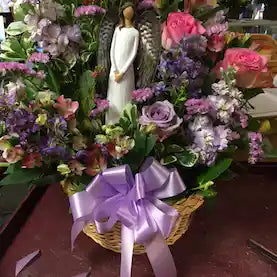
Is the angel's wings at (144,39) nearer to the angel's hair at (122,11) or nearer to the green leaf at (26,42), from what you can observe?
the angel's hair at (122,11)

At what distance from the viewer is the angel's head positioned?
562mm

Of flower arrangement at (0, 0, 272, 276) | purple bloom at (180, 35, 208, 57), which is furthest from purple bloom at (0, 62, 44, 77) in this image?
purple bloom at (180, 35, 208, 57)

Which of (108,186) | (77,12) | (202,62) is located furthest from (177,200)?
(77,12)

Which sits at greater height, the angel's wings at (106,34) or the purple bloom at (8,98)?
the angel's wings at (106,34)

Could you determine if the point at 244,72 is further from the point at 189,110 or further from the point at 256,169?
the point at 256,169

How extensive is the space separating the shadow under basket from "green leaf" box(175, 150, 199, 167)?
5 cm

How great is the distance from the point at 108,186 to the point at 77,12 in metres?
0.26

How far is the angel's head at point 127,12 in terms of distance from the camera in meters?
0.56

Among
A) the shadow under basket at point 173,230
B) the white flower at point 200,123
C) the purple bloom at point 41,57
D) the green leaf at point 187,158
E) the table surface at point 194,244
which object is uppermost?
the purple bloom at point 41,57

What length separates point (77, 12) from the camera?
0.58 metres

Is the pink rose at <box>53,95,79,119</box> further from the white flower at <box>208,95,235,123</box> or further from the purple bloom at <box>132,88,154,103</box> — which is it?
the white flower at <box>208,95,235,123</box>

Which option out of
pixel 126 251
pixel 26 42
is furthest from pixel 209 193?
pixel 26 42

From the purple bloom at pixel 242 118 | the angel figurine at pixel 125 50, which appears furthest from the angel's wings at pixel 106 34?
the purple bloom at pixel 242 118

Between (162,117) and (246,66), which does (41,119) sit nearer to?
(162,117)
